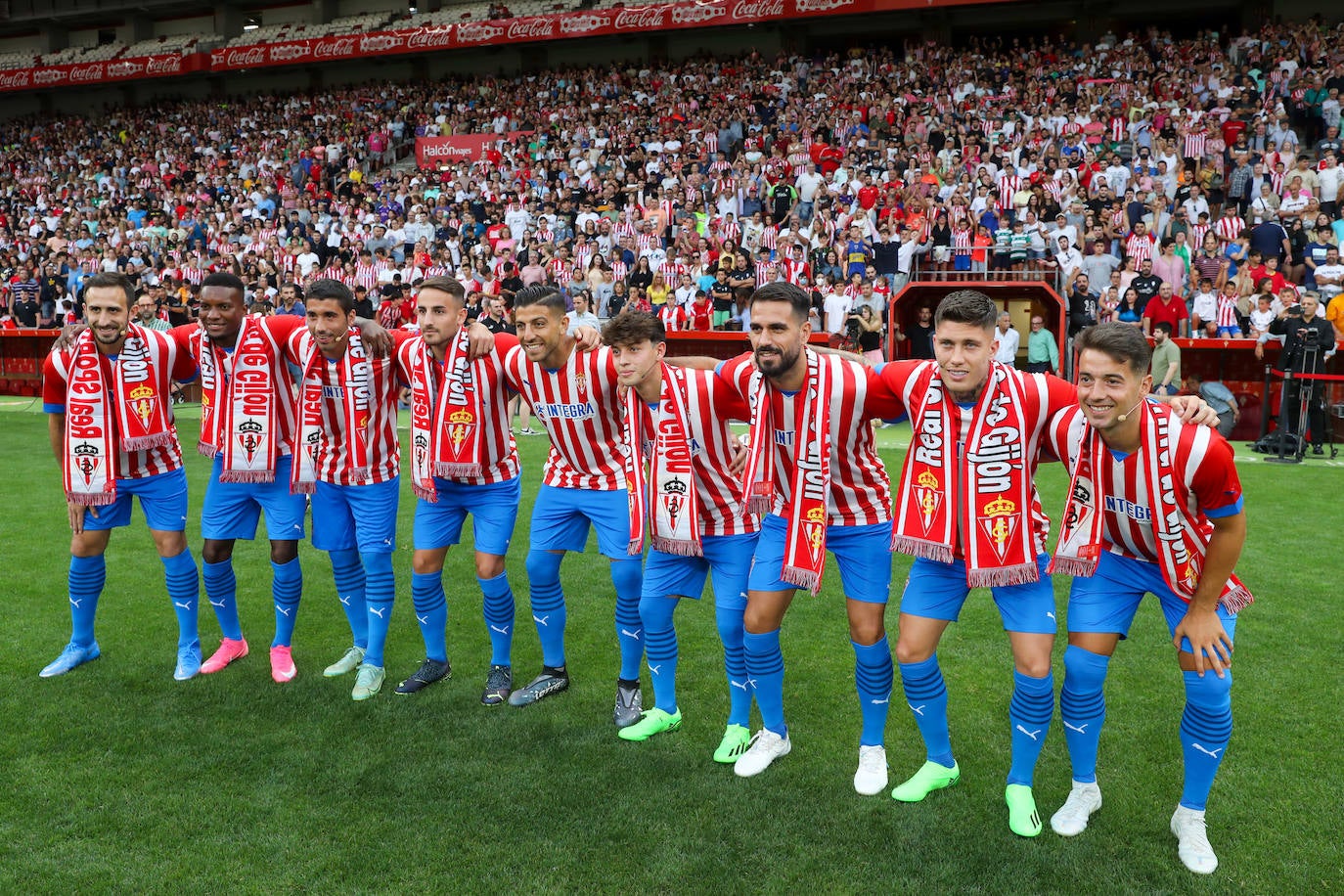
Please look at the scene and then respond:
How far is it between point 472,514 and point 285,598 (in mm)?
1228

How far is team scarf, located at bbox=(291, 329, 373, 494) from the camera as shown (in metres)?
5.32

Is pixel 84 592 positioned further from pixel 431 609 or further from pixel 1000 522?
pixel 1000 522

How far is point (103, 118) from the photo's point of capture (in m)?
37.1

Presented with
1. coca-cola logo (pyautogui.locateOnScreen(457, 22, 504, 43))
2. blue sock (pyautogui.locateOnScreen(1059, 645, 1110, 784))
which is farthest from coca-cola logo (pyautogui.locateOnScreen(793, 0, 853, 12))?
blue sock (pyautogui.locateOnScreen(1059, 645, 1110, 784))

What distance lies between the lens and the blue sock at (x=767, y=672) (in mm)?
4359

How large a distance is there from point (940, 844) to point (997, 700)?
150cm

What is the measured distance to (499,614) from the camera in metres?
5.24

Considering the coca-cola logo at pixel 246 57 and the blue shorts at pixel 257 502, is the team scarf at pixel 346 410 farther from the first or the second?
the coca-cola logo at pixel 246 57

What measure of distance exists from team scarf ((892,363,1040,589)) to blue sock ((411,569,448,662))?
8.37 feet

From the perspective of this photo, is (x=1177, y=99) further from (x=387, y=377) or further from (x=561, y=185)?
(x=387, y=377)

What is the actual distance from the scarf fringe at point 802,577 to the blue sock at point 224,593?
3212mm

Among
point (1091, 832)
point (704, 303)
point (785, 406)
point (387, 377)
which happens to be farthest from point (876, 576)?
point (704, 303)

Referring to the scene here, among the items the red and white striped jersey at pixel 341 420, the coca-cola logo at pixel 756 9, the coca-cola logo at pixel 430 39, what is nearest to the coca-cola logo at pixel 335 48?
the coca-cola logo at pixel 430 39

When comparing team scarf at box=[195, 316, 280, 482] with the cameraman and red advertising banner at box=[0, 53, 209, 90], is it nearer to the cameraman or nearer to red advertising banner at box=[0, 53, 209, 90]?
the cameraman
